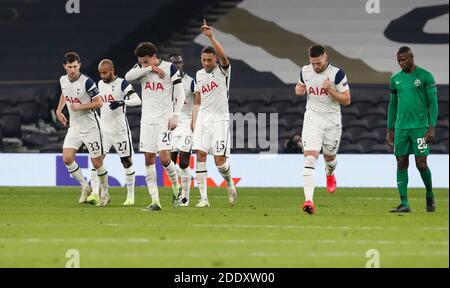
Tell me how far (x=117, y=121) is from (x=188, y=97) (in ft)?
4.37

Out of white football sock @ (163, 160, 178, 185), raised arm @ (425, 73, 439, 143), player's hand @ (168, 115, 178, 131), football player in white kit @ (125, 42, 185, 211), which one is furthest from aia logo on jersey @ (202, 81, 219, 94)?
raised arm @ (425, 73, 439, 143)

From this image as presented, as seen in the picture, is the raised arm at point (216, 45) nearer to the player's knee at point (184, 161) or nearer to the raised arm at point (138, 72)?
the raised arm at point (138, 72)

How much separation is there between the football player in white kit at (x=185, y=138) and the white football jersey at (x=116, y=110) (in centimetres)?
83

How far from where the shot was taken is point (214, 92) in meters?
15.4

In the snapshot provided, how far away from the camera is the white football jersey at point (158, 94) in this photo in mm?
14930

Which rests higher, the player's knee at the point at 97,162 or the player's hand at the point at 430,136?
the player's hand at the point at 430,136

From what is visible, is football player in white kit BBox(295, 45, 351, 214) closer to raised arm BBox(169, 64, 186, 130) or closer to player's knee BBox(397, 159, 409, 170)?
player's knee BBox(397, 159, 409, 170)

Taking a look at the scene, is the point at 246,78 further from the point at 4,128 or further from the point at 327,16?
the point at 4,128

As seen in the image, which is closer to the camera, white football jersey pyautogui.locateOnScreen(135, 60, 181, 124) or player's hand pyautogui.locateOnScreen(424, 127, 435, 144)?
player's hand pyautogui.locateOnScreen(424, 127, 435, 144)

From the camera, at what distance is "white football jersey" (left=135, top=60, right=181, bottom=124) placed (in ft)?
49.0

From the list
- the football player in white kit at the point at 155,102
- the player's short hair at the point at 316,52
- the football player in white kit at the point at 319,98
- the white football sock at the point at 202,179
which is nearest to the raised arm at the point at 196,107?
the football player in white kit at the point at 155,102

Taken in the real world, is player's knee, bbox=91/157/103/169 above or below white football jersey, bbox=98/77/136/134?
below

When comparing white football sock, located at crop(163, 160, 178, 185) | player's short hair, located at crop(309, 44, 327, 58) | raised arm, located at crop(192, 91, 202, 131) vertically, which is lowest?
white football sock, located at crop(163, 160, 178, 185)

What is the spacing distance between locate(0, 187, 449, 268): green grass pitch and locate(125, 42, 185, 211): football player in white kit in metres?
0.71
